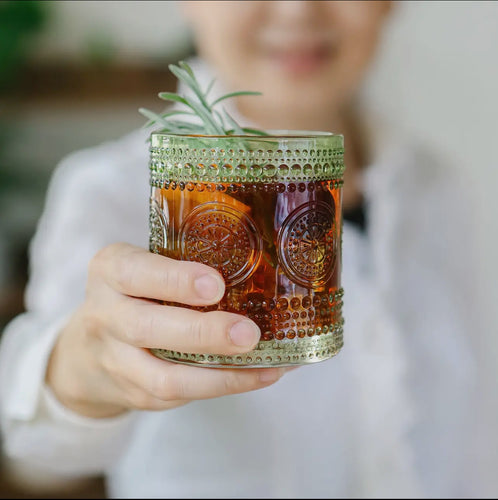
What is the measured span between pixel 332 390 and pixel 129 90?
115cm

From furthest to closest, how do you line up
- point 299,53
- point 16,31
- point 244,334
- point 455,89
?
point 16,31, point 455,89, point 299,53, point 244,334

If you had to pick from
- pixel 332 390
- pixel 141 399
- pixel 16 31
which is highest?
pixel 16 31

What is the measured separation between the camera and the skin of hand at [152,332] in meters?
0.43

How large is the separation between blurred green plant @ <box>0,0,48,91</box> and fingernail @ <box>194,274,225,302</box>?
4.75ft

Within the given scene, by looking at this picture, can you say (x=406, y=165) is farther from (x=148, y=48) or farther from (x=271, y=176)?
(x=148, y=48)

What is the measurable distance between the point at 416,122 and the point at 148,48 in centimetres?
80

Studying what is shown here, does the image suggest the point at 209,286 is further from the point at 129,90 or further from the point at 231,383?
the point at 129,90

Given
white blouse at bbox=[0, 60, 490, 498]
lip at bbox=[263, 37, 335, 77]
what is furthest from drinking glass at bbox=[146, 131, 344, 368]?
lip at bbox=[263, 37, 335, 77]

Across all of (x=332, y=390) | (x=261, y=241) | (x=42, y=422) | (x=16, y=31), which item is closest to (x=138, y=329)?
(x=261, y=241)

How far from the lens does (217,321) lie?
1.42 feet

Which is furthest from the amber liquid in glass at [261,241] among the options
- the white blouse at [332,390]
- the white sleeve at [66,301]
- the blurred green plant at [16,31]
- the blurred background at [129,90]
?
the blurred green plant at [16,31]

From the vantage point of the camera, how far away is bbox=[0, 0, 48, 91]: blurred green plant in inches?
64.8

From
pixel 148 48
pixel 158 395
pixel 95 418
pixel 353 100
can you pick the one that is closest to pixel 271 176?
pixel 158 395

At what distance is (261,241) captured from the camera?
0.44m
